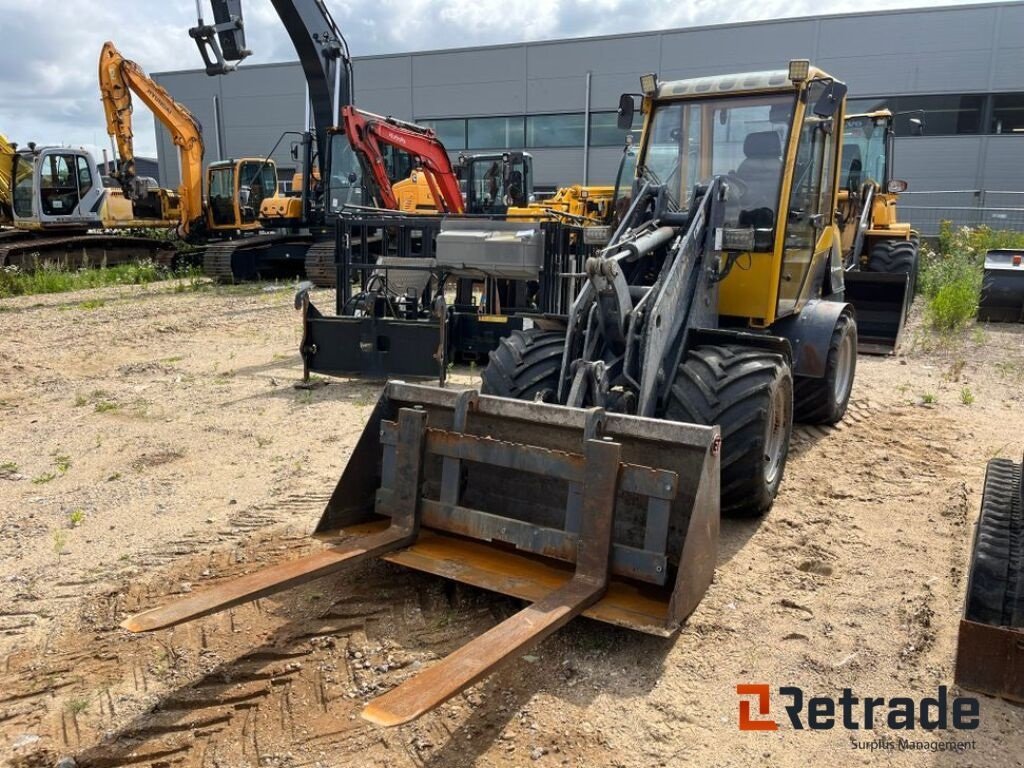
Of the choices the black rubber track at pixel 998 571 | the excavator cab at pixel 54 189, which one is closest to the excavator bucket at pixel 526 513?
the black rubber track at pixel 998 571

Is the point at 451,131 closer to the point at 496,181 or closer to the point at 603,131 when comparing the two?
the point at 603,131

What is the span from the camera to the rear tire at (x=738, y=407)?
166 inches

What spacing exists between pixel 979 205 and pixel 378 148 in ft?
61.9

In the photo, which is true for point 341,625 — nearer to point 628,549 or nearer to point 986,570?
point 628,549

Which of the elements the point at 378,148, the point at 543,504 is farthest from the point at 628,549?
the point at 378,148

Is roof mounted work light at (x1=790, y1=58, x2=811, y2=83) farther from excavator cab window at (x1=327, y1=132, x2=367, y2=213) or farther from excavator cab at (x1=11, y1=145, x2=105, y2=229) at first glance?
excavator cab at (x1=11, y1=145, x2=105, y2=229)

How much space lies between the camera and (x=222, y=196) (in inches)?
758

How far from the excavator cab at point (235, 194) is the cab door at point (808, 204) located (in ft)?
50.6

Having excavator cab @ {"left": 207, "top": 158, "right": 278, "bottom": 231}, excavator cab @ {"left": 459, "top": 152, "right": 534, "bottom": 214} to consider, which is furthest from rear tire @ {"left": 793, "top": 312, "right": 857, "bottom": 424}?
excavator cab @ {"left": 207, "top": 158, "right": 278, "bottom": 231}

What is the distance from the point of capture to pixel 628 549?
11.0 feet

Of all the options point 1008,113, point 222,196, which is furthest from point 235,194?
point 1008,113

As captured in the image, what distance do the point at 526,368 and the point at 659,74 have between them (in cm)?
2547

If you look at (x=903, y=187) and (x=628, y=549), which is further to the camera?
(x=903, y=187)

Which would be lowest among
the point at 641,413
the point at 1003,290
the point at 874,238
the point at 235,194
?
the point at 641,413
